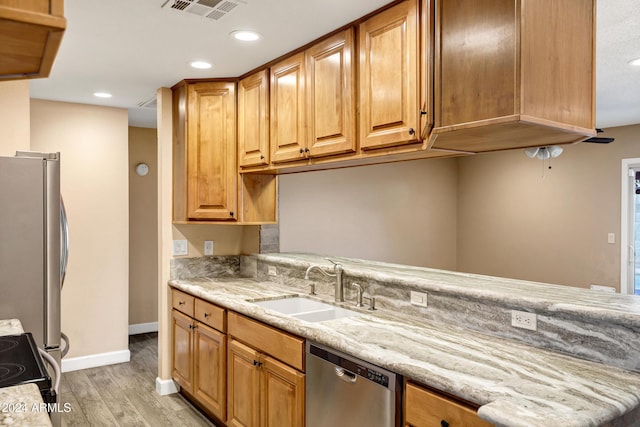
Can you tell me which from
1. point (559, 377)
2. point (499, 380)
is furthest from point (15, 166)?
point (559, 377)

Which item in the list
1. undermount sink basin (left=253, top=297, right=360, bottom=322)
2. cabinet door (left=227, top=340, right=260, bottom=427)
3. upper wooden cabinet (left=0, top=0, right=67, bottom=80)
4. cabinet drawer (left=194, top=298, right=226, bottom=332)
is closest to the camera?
upper wooden cabinet (left=0, top=0, right=67, bottom=80)

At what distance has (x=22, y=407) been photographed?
3.25ft

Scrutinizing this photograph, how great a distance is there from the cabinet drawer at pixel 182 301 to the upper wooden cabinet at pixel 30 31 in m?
2.22

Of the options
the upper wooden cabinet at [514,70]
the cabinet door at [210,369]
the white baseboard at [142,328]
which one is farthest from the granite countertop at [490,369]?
the white baseboard at [142,328]

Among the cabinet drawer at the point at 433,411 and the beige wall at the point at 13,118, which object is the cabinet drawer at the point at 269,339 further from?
the beige wall at the point at 13,118

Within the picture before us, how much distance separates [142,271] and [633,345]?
194 inches

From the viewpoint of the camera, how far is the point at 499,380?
4.79 feet

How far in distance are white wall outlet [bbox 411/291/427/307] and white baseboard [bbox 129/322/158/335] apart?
13.4 feet

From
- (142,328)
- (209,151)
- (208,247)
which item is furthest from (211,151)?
(142,328)

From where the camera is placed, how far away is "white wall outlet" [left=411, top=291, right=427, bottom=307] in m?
2.25

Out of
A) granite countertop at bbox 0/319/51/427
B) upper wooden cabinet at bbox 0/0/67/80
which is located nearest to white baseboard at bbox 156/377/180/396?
granite countertop at bbox 0/319/51/427

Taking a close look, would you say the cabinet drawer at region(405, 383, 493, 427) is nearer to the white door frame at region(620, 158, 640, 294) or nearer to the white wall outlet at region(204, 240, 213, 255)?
the white wall outlet at region(204, 240, 213, 255)

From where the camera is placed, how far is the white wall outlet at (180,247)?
12.0 ft

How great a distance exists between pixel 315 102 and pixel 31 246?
157 cm
